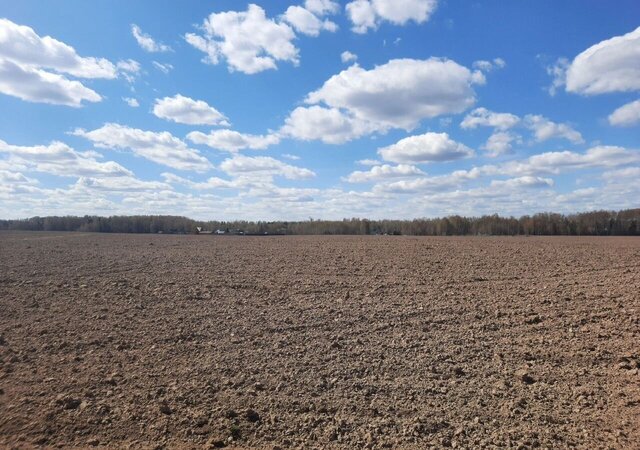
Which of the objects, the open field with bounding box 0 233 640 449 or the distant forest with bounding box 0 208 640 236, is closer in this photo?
the open field with bounding box 0 233 640 449

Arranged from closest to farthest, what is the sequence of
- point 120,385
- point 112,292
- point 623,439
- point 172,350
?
point 623,439 → point 120,385 → point 172,350 → point 112,292

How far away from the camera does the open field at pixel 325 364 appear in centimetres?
492

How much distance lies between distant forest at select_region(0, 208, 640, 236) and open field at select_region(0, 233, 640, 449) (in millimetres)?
26112

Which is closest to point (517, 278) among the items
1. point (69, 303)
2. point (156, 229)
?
point (69, 303)

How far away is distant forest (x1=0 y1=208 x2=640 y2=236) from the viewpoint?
3550 centimetres

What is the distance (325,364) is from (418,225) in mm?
38055

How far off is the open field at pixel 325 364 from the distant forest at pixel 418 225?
1028 inches

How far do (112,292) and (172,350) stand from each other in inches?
193

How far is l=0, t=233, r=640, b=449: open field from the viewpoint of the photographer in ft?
16.1

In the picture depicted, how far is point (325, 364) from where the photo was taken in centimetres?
652

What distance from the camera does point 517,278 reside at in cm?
1245

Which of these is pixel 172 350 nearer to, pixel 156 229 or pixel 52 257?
pixel 52 257

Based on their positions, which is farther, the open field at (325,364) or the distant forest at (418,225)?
the distant forest at (418,225)

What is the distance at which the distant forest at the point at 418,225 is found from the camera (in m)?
35.5
